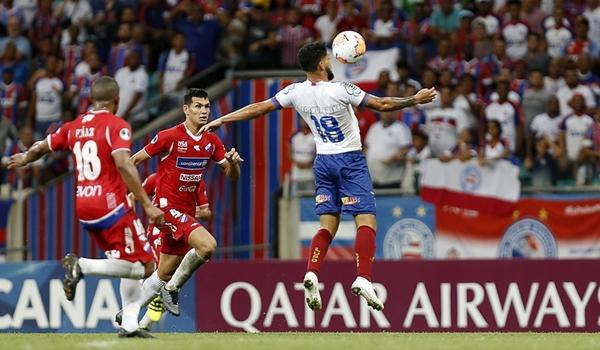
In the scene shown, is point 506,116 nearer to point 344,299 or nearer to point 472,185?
point 472,185

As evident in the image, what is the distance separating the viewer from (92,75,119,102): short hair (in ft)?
41.4

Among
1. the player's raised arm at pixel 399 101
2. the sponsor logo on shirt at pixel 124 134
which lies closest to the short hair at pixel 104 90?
the sponsor logo on shirt at pixel 124 134

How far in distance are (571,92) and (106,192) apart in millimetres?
9835

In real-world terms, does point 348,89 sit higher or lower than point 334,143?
higher

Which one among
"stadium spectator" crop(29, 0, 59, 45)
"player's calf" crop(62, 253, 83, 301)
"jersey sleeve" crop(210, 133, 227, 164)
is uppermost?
"stadium spectator" crop(29, 0, 59, 45)

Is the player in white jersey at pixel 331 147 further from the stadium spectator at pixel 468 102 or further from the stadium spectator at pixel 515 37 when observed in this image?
the stadium spectator at pixel 515 37

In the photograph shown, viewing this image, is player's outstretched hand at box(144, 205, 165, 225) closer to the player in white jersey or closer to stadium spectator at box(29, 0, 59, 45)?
the player in white jersey

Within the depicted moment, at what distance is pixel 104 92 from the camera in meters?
12.6

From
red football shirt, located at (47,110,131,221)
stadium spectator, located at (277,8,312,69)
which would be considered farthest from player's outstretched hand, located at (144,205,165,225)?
stadium spectator, located at (277,8,312,69)

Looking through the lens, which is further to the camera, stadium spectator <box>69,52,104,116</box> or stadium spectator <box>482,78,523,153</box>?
stadium spectator <box>69,52,104,116</box>

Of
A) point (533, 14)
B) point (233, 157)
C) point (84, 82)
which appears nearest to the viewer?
point (233, 157)

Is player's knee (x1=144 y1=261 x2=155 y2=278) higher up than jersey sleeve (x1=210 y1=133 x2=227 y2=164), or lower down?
lower down

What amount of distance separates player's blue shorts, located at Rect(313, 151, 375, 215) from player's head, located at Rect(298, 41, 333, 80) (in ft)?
2.75

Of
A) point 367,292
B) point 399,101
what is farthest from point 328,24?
point 367,292
